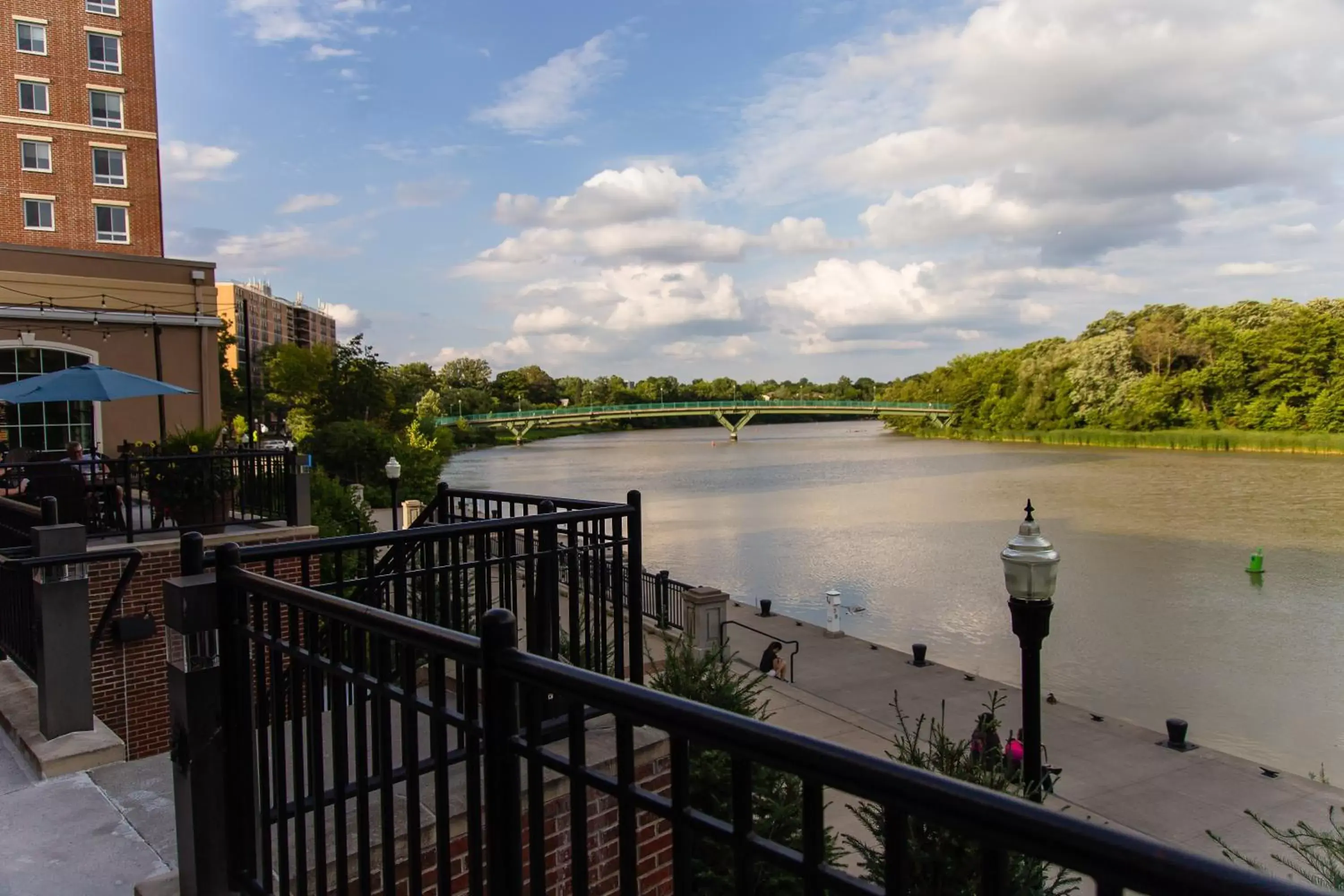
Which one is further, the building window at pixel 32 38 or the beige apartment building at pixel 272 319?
the beige apartment building at pixel 272 319

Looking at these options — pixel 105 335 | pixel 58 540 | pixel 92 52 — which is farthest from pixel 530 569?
pixel 92 52

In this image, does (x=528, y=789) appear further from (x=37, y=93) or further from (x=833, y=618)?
(x=37, y=93)

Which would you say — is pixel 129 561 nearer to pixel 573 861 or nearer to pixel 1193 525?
pixel 573 861

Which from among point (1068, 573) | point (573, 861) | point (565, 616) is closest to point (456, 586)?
point (573, 861)

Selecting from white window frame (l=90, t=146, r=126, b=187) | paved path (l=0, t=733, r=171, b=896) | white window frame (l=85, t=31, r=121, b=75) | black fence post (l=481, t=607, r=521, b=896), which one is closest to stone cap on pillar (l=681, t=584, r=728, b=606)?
paved path (l=0, t=733, r=171, b=896)

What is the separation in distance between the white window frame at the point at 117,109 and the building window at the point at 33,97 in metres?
1.17

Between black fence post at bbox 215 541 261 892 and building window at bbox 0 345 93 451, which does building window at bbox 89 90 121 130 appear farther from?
black fence post at bbox 215 541 261 892

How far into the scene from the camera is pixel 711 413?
8312 cm

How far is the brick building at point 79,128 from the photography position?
2972 cm

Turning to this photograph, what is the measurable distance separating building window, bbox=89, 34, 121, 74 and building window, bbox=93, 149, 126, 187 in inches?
111

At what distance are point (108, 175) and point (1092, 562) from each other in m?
33.6

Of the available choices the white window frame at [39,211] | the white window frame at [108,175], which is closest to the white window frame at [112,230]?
the white window frame at [108,175]

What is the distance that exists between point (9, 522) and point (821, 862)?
8.33 metres

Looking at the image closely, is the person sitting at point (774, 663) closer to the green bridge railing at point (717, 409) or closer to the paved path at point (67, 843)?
the paved path at point (67, 843)
